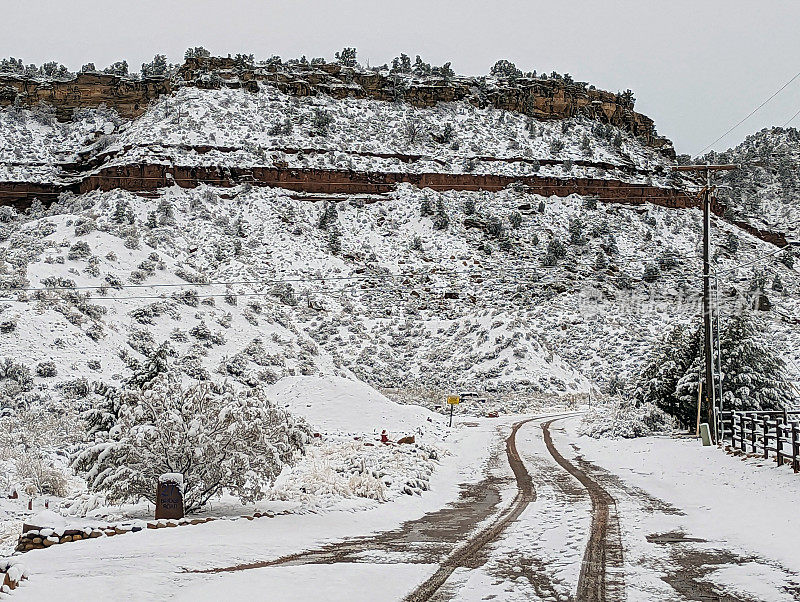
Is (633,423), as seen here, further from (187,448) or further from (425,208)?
(425,208)

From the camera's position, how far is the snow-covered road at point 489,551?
7.65 meters

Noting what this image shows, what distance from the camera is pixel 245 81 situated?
80688 millimetres

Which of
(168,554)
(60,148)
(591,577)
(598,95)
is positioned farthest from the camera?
(598,95)

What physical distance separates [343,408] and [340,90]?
56578 mm

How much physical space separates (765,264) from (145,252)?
51.8 metres

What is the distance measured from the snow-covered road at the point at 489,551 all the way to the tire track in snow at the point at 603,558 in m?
0.02

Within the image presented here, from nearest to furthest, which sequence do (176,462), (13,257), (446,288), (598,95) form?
(176,462) < (13,257) < (446,288) < (598,95)

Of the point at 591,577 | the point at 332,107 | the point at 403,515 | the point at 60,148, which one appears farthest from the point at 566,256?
the point at 591,577

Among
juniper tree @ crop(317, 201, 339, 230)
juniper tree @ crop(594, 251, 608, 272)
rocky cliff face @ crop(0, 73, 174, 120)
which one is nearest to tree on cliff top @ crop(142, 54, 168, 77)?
rocky cliff face @ crop(0, 73, 174, 120)

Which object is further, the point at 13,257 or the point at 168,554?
the point at 13,257

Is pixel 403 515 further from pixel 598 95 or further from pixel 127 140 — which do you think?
pixel 598 95

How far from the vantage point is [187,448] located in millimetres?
12797

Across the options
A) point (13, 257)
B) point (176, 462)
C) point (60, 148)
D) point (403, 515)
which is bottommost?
point (403, 515)

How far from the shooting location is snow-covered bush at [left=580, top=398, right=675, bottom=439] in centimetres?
2878
